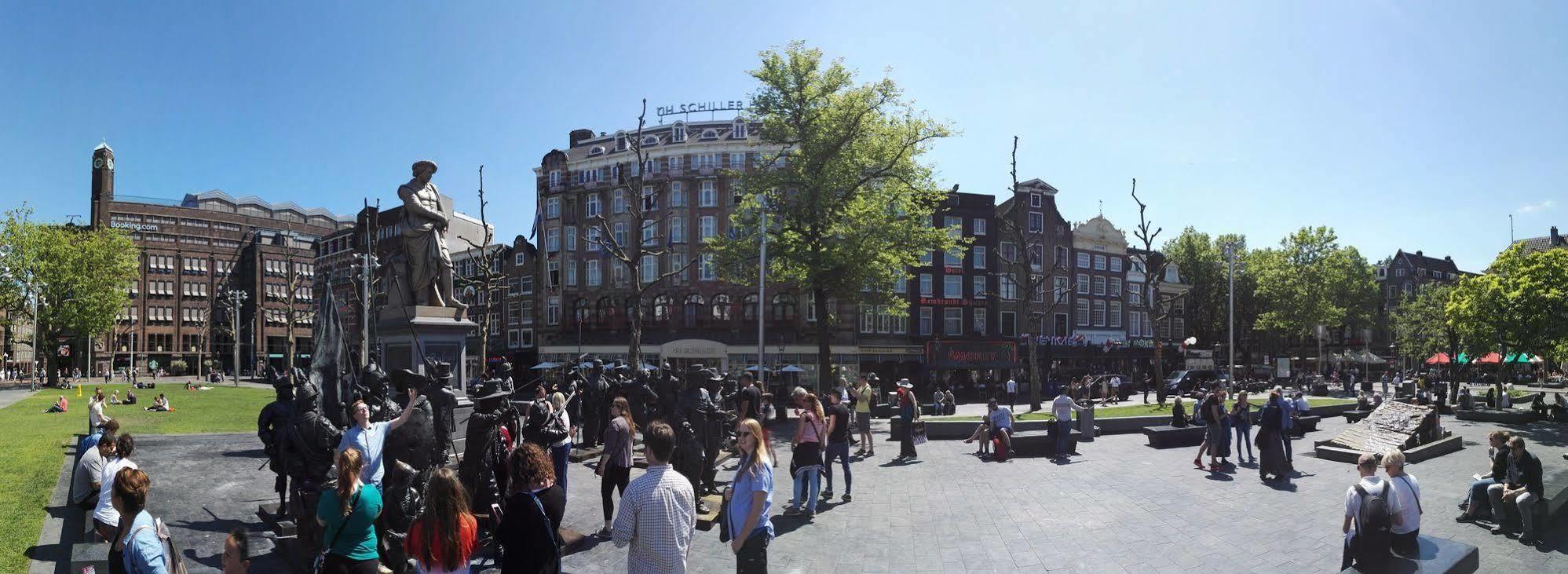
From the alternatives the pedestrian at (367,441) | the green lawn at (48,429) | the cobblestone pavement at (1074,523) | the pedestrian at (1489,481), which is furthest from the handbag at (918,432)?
the green lawn at (48,429)

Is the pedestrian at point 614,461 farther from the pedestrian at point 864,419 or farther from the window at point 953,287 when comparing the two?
the window at point 953,287

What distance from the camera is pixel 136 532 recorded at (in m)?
5.07

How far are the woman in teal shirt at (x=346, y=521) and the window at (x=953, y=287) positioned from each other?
47867 mm

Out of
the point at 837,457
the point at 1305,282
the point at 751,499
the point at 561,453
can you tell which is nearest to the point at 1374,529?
the point at 751,499

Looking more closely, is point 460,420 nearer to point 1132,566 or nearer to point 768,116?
point 1132,566

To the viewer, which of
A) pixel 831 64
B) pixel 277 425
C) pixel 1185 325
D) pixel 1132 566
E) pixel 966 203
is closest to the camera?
pixel 1132 566

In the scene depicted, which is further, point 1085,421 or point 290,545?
point 1085,421

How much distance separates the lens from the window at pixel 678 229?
167 ft

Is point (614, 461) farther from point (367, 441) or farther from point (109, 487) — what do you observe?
point (109, 487)

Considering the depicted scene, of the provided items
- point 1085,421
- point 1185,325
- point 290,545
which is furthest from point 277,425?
point 1185,325

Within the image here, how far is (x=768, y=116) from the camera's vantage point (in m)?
28.4

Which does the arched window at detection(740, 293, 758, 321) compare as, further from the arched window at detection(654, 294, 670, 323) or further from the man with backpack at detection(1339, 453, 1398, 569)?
the man with backpack at detection(1339, 453, 1398, 569)

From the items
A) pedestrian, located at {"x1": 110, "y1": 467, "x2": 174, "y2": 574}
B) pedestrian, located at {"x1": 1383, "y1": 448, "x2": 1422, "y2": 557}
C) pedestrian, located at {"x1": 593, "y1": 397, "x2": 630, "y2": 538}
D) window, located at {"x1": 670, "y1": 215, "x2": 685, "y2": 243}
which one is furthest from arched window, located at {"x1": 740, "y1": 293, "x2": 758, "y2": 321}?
pedestrian, located at {"x1": 110, "y1": 467, "x2": 174, "y2": 574}

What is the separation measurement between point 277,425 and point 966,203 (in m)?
47.1
